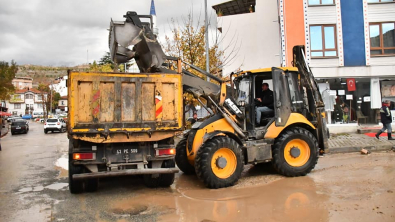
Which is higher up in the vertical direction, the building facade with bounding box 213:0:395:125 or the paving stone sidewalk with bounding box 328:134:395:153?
the building facade with bounding box 213:0:395:125

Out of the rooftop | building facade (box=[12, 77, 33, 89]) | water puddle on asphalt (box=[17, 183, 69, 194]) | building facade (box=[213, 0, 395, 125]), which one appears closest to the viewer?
water puddle on asphalt (box=[17, 183, 69, 194])

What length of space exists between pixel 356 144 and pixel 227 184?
7.72 metres

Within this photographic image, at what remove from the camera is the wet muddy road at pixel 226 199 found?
5.53 meters

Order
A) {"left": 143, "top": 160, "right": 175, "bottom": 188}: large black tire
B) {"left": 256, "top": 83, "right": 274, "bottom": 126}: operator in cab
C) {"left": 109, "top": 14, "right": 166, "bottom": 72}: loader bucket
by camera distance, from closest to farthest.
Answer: {"left": 109, "top": 14, "right": 166, "bottom": 72}: loader bucket < {"left": 143, "top": 160, "right": 175, "bottom": 188}: large black tire < {"left": 256, "top": 83, "right": 274, "bottom": 126}: operator in cab

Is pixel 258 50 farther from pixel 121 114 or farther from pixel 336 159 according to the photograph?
pixel 121 114

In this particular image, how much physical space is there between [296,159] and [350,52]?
38.8ft

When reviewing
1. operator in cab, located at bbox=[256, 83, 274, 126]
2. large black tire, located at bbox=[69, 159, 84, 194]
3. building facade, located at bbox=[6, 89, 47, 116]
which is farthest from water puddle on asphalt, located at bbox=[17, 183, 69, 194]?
building facade, located at bbox=[6, 89, 47, 116]

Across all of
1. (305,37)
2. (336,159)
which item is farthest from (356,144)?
(305,37)

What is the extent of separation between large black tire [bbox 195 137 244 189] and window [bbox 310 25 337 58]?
12.5 m

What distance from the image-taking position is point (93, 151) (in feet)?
21.7

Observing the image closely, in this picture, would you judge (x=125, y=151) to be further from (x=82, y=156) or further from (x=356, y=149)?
(x=356, y=149)

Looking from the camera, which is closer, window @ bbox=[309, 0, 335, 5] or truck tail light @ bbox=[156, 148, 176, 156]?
truck tail light @ bbox=[156, 148, 176, 156]

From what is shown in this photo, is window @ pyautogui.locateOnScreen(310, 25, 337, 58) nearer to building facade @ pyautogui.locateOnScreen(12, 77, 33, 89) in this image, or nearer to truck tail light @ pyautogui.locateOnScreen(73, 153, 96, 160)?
truck tail light @ pyautogui.locateOnScreen(73, 153, 96, 160)

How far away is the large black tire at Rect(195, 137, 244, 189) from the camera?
23.3 ft
